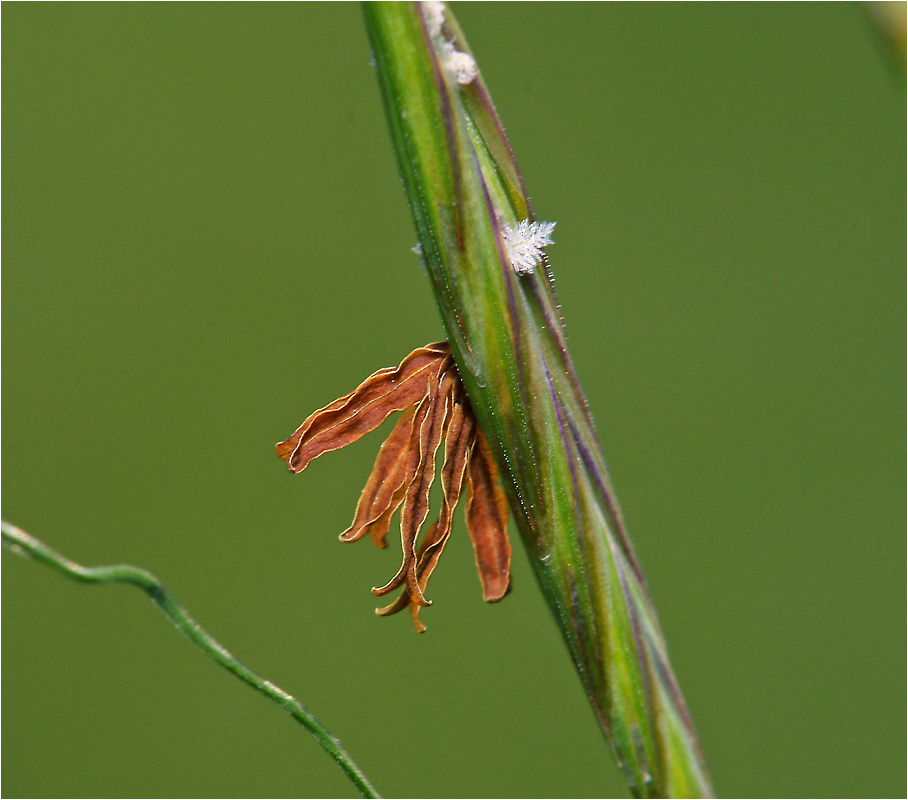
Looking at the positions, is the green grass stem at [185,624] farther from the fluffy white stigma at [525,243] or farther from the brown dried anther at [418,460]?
the fluffy white stigma at [525,243]

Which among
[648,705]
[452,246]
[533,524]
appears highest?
[452,246]

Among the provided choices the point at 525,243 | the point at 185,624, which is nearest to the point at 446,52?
the point at 525,243

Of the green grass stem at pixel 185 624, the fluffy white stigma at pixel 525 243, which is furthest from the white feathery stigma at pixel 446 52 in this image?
the green grass stem at pixel 185 624

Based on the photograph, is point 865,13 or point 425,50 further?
point 865,13

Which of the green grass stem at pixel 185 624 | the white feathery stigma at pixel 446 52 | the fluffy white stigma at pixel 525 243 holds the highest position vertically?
the white feathery stigma at pixel 446 52

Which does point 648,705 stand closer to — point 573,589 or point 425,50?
point 573,589

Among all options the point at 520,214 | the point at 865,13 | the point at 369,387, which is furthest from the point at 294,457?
the point at 865,13
